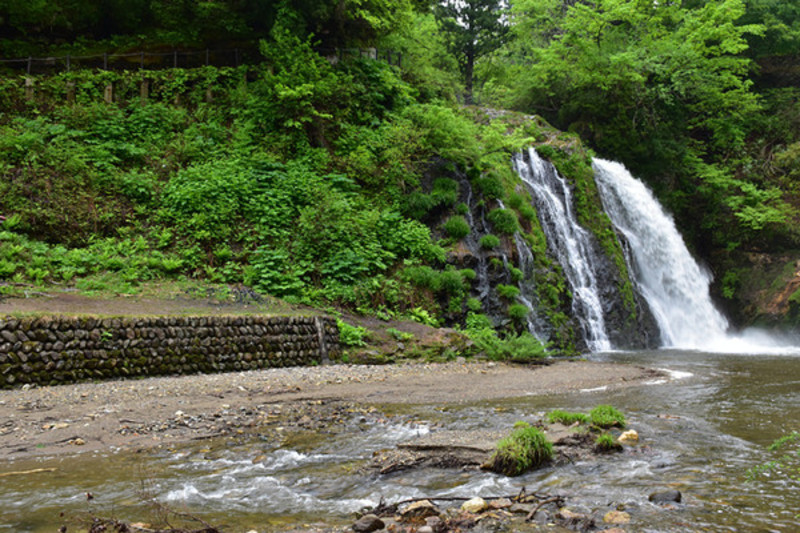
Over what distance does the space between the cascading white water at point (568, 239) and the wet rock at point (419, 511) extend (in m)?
16.2

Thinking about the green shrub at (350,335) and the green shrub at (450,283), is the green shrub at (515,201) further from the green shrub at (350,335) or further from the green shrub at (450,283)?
the green shrub at (350,335)

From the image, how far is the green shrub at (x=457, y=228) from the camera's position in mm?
17531

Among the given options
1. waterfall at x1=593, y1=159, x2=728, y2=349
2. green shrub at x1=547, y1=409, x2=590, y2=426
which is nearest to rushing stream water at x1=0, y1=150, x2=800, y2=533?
green shrub at x1=547, y1=409, x2=590, y2=426

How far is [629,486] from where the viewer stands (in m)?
4.70

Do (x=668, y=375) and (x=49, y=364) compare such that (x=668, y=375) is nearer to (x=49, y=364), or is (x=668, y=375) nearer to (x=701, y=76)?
(x=49, y=364)

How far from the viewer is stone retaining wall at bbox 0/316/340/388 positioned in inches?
348

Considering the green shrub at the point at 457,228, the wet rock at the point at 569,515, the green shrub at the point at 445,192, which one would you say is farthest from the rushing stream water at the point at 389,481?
the green shrub at the point at 445,192

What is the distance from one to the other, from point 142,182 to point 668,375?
14.6 metres

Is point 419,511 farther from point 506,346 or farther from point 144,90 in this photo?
point 144,90

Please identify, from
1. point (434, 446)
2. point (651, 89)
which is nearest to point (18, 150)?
point (434, 446)

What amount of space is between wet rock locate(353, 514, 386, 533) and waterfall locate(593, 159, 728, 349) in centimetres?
2122

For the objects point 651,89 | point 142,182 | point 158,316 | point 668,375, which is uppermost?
point 651,89

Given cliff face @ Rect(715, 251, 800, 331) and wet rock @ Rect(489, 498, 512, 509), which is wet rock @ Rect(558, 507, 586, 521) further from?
cliff face @ Rect(715, 251, 800, 331)

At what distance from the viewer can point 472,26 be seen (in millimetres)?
33312
